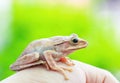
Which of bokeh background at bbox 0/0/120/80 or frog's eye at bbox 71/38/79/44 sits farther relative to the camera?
bokeh background at bbox 0/0/120/80

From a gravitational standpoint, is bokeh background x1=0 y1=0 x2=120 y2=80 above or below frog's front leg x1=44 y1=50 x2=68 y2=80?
below

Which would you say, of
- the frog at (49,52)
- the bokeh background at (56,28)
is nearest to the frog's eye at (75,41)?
the frog at (49,52)

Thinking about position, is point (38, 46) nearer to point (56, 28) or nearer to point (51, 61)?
point (51, 61)

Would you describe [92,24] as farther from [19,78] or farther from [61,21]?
[19,78]

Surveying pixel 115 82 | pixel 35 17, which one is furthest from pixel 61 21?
pixel 115 82

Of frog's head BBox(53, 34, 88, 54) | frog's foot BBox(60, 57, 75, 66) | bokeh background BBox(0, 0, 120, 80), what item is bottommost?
bokeh background BBox(0, 0, 120, 80)

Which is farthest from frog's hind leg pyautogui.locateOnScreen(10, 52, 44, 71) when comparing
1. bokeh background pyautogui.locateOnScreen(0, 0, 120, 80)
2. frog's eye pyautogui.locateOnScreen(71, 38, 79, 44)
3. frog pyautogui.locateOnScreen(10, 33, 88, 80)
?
bokeh background pyautogui.locateOnScreen(0, 0, 120, 80)

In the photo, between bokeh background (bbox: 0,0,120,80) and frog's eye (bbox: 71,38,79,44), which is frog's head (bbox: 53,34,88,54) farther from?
bokeh background (bbox: 0,0,120,80)

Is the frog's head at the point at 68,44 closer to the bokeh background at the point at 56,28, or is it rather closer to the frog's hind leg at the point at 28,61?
the frog's hind leg at the point at 28,61
